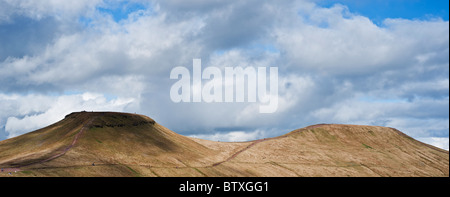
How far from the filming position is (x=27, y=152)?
150 m

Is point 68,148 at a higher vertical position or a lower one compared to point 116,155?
higher

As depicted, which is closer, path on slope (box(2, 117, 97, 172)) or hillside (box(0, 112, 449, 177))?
path on slope (box(2, 117, 97, 172))

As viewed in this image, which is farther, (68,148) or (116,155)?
(116,155)

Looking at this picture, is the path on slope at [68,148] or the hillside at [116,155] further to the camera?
the hillside at [116,155]
